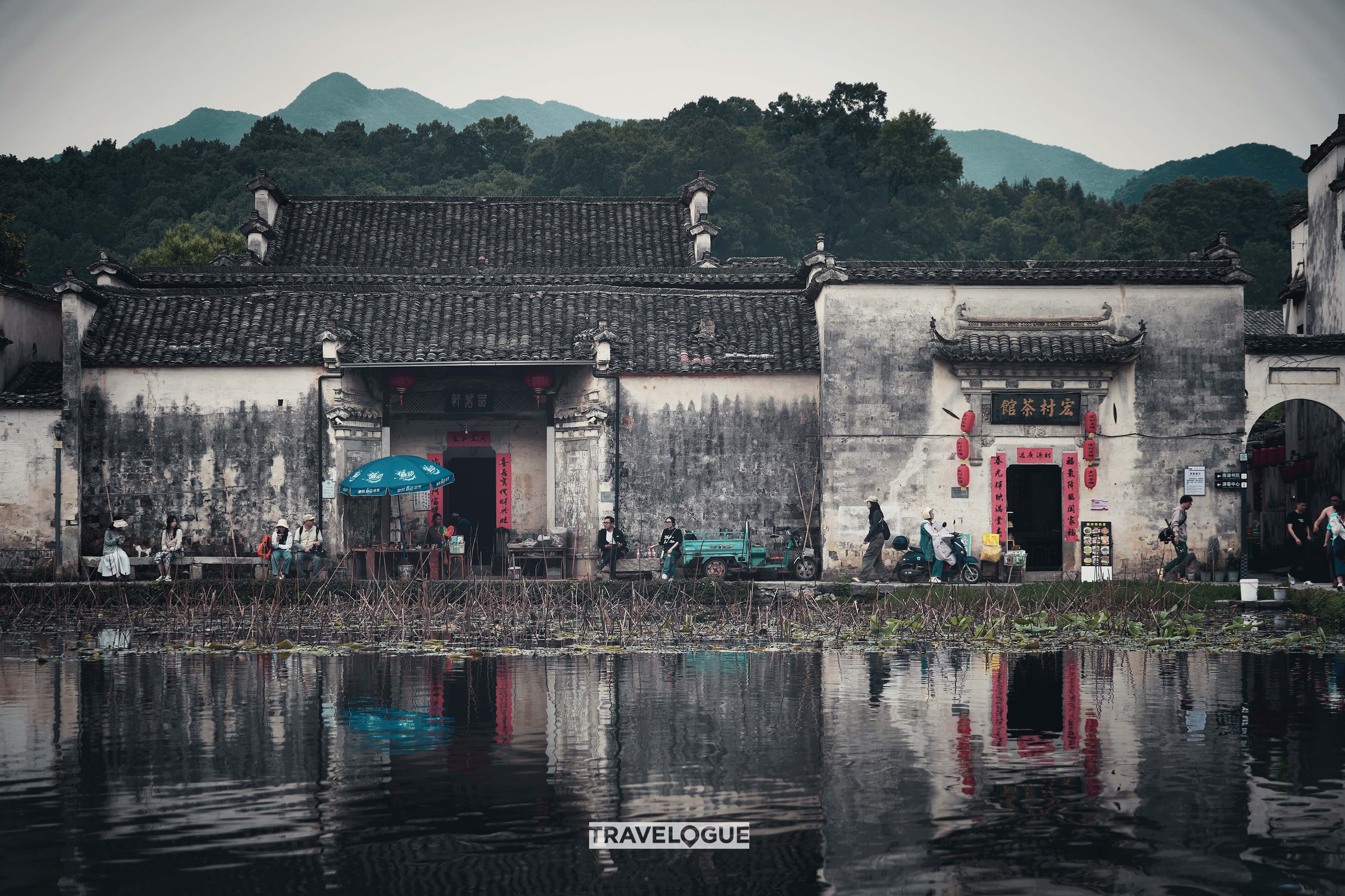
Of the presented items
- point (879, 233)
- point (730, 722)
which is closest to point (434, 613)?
point (730, 722)

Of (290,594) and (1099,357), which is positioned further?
(1099,357)

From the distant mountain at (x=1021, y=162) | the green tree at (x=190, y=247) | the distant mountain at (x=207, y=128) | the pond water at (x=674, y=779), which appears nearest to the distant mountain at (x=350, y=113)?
the distant mountain at (x=207, y=128)

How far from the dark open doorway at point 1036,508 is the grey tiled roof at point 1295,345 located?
174 inches

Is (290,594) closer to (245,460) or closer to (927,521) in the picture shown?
(245,460)

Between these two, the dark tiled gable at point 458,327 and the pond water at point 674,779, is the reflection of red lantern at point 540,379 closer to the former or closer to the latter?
the dark tiled gable at point 458,327

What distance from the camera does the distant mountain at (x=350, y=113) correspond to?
158 m

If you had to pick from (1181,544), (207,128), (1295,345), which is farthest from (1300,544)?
(207,128)

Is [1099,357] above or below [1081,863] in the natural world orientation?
above

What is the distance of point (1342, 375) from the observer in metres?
23.5

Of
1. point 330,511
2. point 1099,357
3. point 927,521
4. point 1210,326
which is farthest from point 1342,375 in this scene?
point 330,511

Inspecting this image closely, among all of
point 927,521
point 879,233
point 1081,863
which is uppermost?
point 879,233

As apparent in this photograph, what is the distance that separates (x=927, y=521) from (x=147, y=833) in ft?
56.2

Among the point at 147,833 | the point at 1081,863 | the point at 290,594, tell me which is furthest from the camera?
the point at 290,594

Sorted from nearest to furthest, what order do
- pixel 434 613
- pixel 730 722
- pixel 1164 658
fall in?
pixel 730 722 < pixel 1164 658 < pixel 434 613
